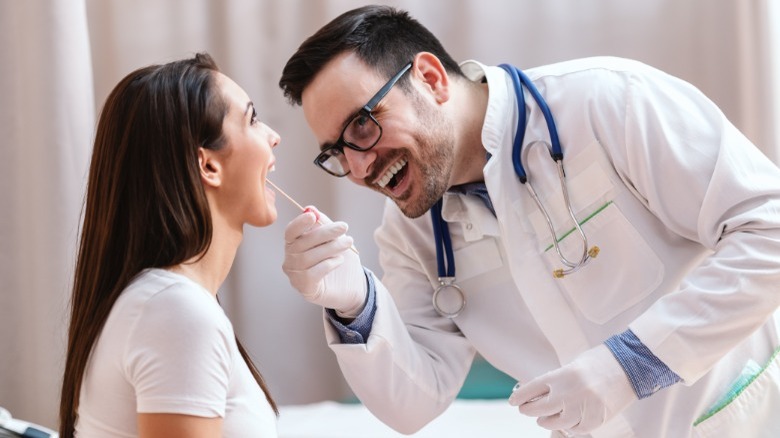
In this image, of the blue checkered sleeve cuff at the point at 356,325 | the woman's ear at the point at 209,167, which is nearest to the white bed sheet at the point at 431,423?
the blue checkered sleeve cuff at the point at 356,325

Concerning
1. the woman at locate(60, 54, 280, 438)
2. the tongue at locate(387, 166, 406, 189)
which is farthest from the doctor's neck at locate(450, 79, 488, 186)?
the woman at locate(60, 54, 280, 438)

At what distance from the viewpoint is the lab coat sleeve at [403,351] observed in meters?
1.66

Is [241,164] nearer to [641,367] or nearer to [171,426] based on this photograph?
[171,426]

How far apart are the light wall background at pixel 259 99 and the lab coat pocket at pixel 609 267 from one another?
2.54ft

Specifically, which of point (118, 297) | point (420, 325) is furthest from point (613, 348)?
point (118, 297)

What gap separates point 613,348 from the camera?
4.61 feet

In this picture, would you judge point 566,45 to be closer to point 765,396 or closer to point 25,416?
point 765,396

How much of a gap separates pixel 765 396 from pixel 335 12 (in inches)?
57.4

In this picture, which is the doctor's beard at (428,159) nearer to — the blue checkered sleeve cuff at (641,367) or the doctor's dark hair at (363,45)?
the doctor's dark hair at (363,45)

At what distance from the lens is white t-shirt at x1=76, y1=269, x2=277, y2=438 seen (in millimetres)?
1091

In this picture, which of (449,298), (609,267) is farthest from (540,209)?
(449,298)

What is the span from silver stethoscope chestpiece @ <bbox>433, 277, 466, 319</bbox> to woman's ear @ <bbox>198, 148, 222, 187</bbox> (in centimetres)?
62

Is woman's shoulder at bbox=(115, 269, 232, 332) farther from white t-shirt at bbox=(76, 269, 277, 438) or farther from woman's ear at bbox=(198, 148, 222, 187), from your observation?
woman's ear at bbox=(198, 148, 222, 187)

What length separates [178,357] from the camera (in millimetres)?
1098
